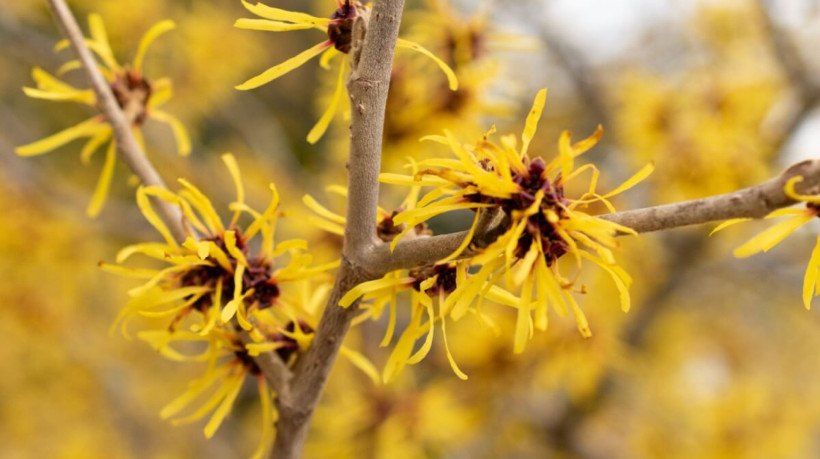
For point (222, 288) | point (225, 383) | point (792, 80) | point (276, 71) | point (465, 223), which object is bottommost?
point (465, 223)

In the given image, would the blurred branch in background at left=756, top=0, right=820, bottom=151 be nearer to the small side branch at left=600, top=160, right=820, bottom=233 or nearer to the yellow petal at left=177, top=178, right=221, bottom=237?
the small side branch at left=600, top=160, right=820, bottom=233

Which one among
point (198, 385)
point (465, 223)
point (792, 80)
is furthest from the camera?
point (465, 223)

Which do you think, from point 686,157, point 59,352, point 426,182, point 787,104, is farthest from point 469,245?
point 59,352

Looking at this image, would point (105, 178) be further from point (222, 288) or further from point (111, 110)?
point (222, 288)

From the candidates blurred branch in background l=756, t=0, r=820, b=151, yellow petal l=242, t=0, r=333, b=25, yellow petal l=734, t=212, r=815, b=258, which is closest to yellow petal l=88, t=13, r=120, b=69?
yellow petal l=242, t=0, r=333, b=25

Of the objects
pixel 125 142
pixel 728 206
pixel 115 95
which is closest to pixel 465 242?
pixel 728 206

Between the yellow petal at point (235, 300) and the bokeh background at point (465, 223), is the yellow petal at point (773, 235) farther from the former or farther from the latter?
the bokeh background at point (465, 223)
